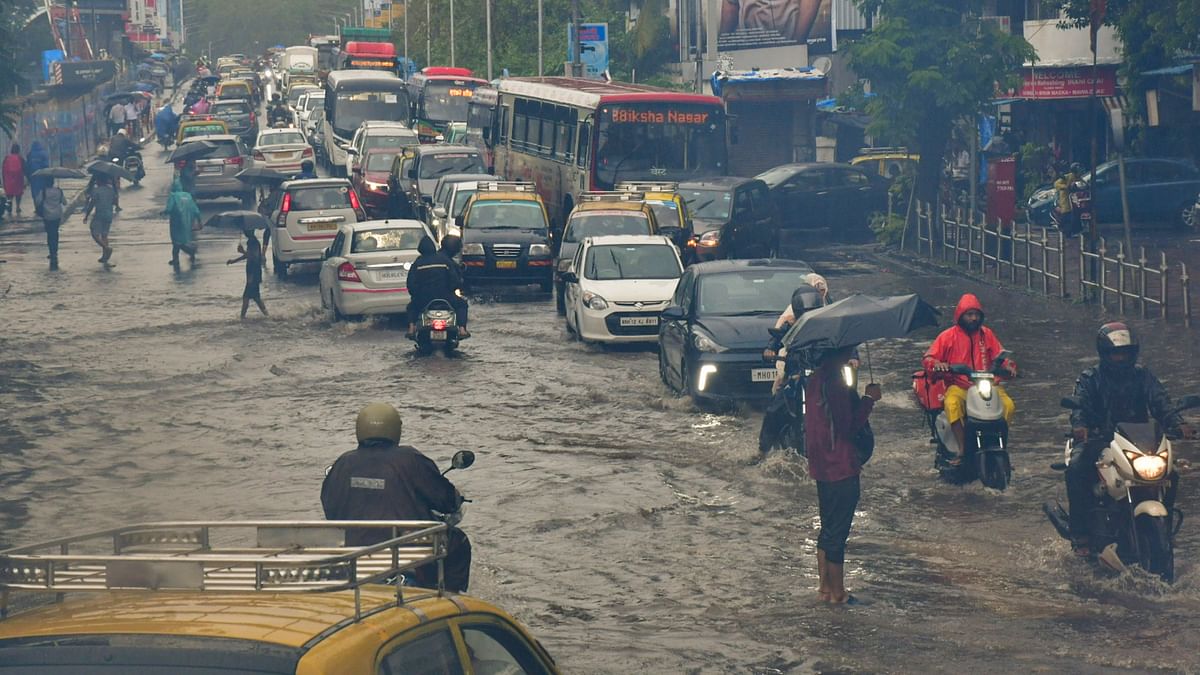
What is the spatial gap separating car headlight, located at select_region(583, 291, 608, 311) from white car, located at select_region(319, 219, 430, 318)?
3102mm

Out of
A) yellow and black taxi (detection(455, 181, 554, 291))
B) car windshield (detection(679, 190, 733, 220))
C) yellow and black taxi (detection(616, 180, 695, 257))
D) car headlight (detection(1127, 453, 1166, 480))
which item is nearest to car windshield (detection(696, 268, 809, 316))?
car headlight (detection(1127, 453, 1166, 480))

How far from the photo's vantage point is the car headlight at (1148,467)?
403 inches

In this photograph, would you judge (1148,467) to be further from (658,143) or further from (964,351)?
(658,143)

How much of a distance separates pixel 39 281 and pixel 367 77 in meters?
25.7

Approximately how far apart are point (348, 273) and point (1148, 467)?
16.7 meters

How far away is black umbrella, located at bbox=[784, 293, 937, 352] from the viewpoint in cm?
1180

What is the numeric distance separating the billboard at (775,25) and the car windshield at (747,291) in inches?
1661

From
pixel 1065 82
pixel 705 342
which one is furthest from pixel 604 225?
pixel 1065 82

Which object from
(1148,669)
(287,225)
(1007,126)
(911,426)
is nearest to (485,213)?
(287,225)

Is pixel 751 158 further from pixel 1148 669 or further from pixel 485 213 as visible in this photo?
pixel 1148 669

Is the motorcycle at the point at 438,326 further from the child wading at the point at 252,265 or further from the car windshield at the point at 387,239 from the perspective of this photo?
the child wading at the point at 252,265

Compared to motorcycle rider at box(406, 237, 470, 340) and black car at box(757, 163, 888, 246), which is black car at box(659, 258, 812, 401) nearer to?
motorcycle rider at box(406, 237, 470, 340)

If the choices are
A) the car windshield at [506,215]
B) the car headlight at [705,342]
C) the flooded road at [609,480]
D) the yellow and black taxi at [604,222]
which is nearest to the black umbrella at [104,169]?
the flooded road at [609,480]

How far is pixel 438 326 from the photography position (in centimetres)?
2238
